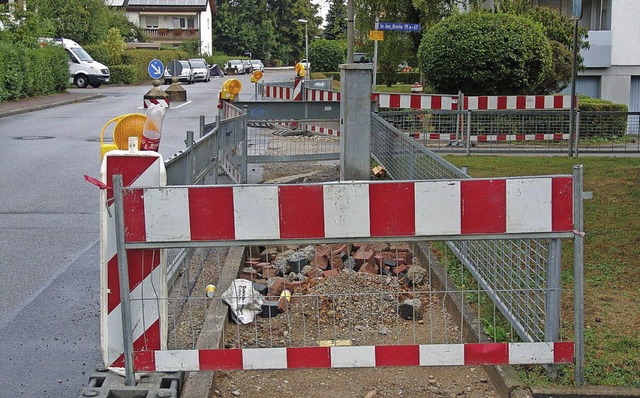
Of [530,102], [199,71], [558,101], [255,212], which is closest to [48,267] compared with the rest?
[255,212]

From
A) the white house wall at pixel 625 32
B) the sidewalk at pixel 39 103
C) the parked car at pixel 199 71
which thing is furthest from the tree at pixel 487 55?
the parked car at pixel 199 71

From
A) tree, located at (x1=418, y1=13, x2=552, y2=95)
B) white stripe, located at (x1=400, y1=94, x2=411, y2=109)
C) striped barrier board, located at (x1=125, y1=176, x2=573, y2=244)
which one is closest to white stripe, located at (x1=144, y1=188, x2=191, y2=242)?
striped barrier board, located at (x1=125, y1=176, x2=573, y2=244)

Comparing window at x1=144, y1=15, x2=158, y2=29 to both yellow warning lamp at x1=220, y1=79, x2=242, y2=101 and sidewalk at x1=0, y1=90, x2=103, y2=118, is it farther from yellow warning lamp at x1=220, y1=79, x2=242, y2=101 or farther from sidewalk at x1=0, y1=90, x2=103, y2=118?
yellow warning lamp at x1=220, y1=79, x2=242, y2=101

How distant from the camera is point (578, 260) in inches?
206

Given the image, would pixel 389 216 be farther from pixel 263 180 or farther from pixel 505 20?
pixel 505 20

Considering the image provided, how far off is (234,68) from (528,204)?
79.1m

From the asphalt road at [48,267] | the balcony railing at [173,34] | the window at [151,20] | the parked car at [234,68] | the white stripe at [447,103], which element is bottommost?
the asphalt road at [48,267]

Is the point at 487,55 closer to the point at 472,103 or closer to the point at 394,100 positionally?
the point at 472,103

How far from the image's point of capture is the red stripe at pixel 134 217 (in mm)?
5035

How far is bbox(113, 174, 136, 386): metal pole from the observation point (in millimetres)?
4992

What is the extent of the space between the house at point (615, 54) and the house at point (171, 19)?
68440mm

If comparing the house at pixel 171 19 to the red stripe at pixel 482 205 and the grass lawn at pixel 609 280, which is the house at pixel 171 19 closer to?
the grass lawn at pixel 609 280

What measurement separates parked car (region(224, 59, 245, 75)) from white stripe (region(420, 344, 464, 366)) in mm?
79123

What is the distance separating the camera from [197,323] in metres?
6.49
